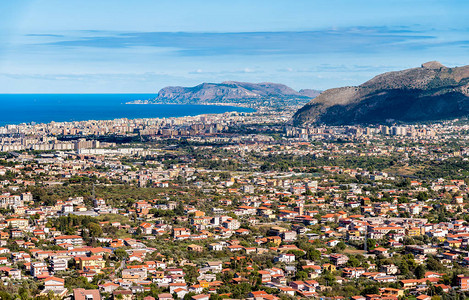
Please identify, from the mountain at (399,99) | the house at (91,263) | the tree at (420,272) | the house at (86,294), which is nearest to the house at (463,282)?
the tree at (420,272)

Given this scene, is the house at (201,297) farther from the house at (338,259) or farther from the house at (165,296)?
the house at (338,259)

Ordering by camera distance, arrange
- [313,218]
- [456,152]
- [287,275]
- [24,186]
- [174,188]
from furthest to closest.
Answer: [456,152] → [174,188] → [24,186] → [313,218] → [287,275]

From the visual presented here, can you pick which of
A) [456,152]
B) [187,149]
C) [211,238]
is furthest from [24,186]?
[456,152]

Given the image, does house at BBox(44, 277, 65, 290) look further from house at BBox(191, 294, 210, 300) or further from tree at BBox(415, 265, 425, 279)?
tree at BBox(415, 265, 425, 279)

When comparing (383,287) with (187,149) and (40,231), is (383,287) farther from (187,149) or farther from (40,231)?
(187,149)

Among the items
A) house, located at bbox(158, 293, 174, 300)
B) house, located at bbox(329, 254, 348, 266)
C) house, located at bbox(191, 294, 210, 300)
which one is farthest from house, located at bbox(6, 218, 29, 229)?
house, located at bbox(329, 254, 348, 266)

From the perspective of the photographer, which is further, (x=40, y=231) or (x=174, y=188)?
(x=174, y=188)
